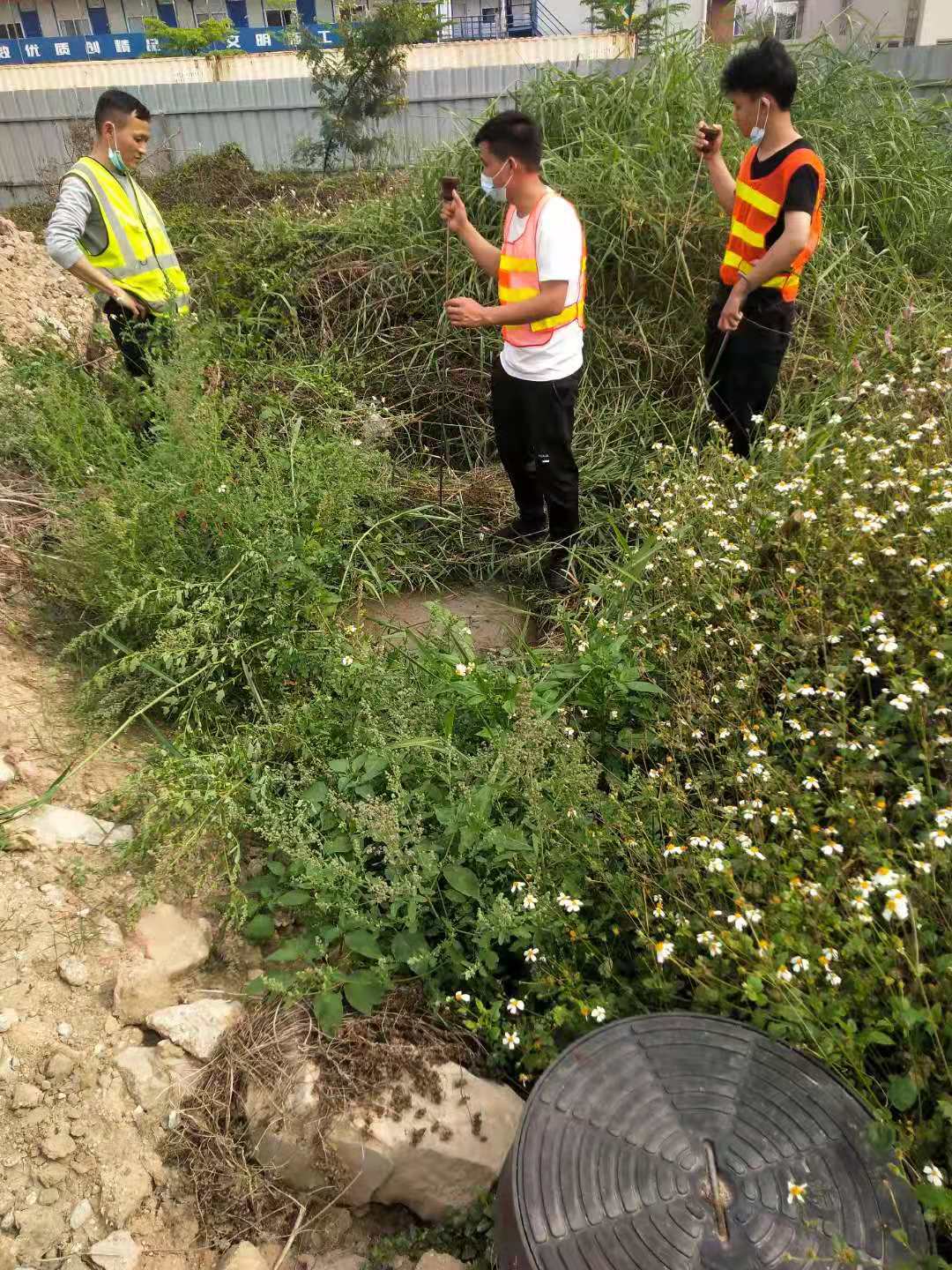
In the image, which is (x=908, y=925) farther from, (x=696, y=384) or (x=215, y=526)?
(x=696, y=384)

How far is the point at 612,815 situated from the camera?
2174 millimetres

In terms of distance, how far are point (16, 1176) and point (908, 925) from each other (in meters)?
2.00

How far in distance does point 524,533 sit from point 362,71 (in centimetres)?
677

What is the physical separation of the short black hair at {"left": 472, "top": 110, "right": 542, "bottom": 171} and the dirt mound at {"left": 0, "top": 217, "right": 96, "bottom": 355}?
3.16 metres

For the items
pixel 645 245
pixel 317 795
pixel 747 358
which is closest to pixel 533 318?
pixel 747 358

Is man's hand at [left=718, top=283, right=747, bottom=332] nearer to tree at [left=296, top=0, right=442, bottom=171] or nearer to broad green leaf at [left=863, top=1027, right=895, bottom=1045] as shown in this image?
broad green leaf at [left=863, top=1027, right=895, bottom=1045]

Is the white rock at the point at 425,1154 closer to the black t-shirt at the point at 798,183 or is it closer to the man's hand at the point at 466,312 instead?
the man's hand at the point at 466,312

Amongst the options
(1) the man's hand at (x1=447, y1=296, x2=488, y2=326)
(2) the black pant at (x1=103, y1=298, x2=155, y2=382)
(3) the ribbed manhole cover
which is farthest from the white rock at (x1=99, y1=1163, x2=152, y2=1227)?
(2) the black pant at (x1=103, y1=298, x2=155, y2=382)

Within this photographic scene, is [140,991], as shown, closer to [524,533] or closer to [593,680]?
[593,680]

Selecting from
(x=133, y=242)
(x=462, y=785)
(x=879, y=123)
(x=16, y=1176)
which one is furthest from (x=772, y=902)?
(x=879, y=123)

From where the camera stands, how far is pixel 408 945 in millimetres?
2104

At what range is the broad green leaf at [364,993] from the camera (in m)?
2.01

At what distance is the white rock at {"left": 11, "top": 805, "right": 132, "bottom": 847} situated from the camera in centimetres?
250

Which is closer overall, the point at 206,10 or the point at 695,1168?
the point at 695,1168
